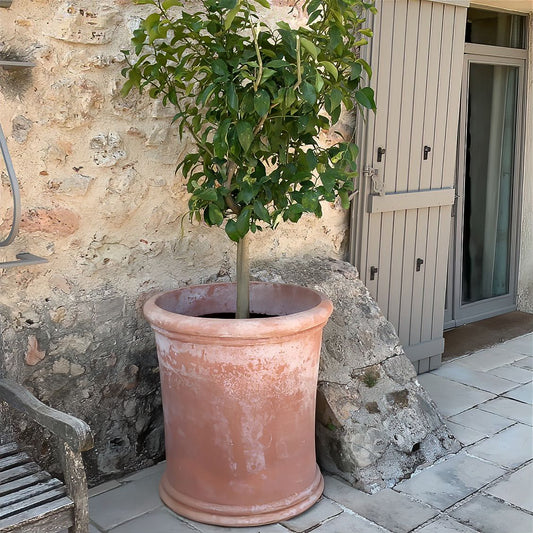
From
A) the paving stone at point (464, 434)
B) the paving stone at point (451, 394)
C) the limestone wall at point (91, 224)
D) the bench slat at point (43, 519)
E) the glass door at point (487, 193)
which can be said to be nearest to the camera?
the bench slat at point (43, 519)

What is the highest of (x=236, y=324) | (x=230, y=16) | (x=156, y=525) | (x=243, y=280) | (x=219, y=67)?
(x=230, y=16)

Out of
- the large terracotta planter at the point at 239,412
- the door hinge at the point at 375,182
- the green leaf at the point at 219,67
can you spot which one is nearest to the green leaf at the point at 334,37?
the green leaf at the point at 219,67

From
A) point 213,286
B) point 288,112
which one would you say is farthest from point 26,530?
point 288,112

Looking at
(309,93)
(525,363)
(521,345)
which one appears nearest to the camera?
(309,93)

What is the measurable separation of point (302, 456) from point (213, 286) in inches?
31.1

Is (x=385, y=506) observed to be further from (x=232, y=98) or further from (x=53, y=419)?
(x=232, y=98)

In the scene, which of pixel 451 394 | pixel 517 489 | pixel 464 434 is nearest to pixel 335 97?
pixel 517 489

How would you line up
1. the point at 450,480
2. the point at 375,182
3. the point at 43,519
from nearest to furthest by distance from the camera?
the point at 43,519, the point at 450,480, the point at 375,182

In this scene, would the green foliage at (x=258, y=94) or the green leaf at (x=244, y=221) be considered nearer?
the green foliage at (x=258, y=94)

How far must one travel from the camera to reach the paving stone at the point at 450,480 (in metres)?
3.01

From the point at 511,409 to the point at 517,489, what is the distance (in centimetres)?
91

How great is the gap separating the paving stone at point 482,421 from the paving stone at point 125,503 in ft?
5.14

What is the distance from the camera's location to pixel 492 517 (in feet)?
9.41

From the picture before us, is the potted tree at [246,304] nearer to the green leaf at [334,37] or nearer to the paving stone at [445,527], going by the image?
the green leaf at [334,37]
